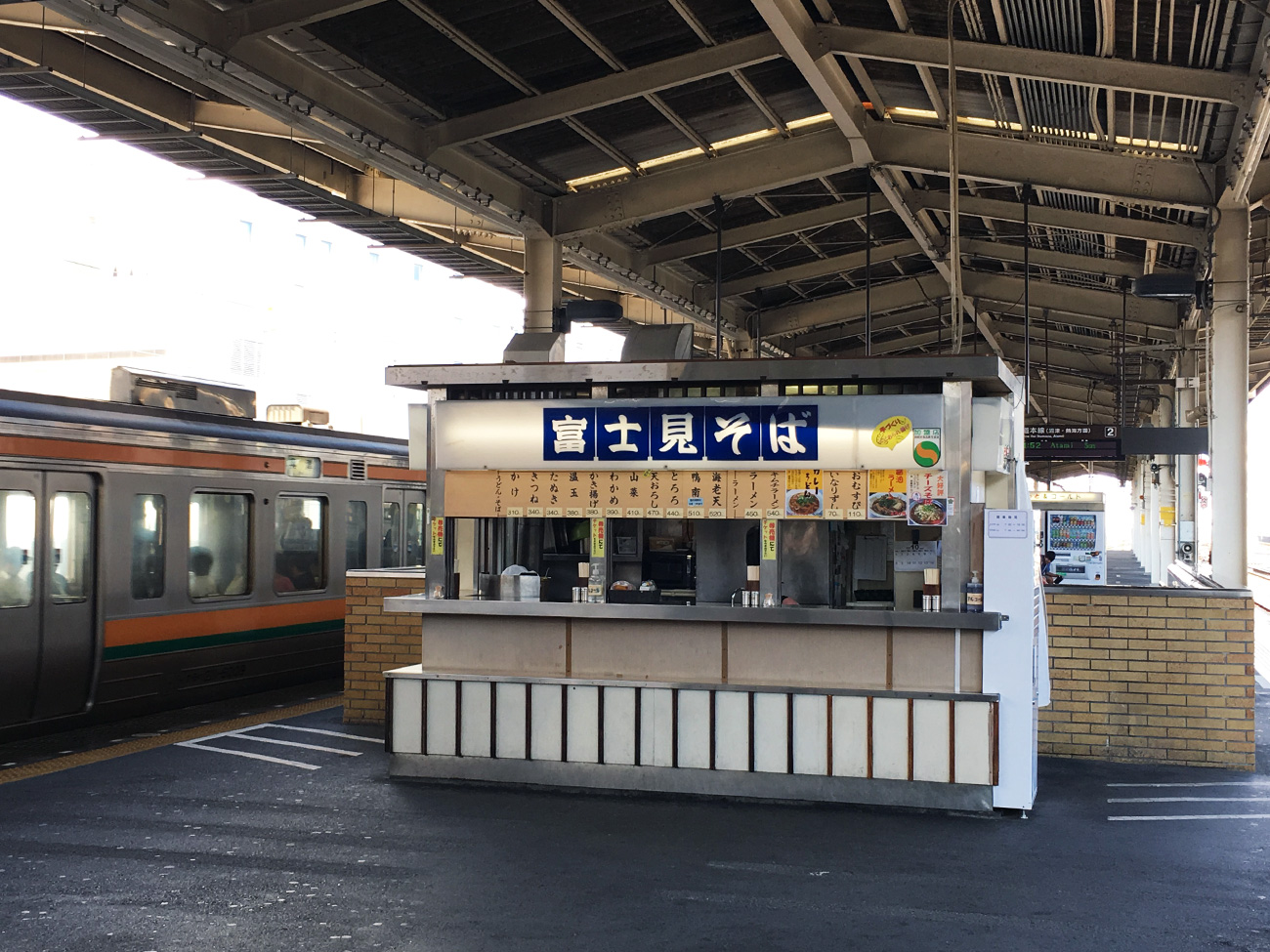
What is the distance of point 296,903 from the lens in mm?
5598

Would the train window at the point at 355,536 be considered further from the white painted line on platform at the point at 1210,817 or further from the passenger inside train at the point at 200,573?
the white painted line on platform at the point at 1210,817

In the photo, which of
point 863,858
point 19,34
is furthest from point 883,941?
point 19,34

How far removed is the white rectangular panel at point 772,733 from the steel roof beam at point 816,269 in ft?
37.4

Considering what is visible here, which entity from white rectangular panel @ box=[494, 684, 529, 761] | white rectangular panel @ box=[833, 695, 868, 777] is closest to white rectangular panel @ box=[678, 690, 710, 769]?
white rectangular panel @ box=[833, 695, 868, 777]

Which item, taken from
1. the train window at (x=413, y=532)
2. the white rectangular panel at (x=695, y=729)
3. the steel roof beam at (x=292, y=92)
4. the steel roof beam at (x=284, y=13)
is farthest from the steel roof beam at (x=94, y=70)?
the white rectangular panel at (x=695, y=729)

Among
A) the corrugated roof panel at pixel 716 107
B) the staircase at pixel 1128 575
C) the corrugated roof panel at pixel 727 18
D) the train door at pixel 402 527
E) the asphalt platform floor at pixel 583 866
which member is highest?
the corrugated roof panel at pixel 727 18

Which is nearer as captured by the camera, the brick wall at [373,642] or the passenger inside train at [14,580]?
the passenger inside train at [14,580]

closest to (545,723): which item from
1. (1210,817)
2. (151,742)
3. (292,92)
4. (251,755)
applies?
(251,755)

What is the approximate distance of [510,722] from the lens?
320 inches

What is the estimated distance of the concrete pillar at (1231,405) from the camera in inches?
492

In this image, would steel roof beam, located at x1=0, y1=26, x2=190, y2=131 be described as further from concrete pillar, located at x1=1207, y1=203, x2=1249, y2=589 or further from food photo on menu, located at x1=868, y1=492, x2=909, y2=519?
concrete pillar, located at x1=1207, y1=203, x2=1249, y2=589

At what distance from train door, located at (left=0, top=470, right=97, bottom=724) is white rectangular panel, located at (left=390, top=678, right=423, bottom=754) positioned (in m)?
3.13

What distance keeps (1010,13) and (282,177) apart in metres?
6.82

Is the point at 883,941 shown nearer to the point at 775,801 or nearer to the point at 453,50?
the point at 775,801
